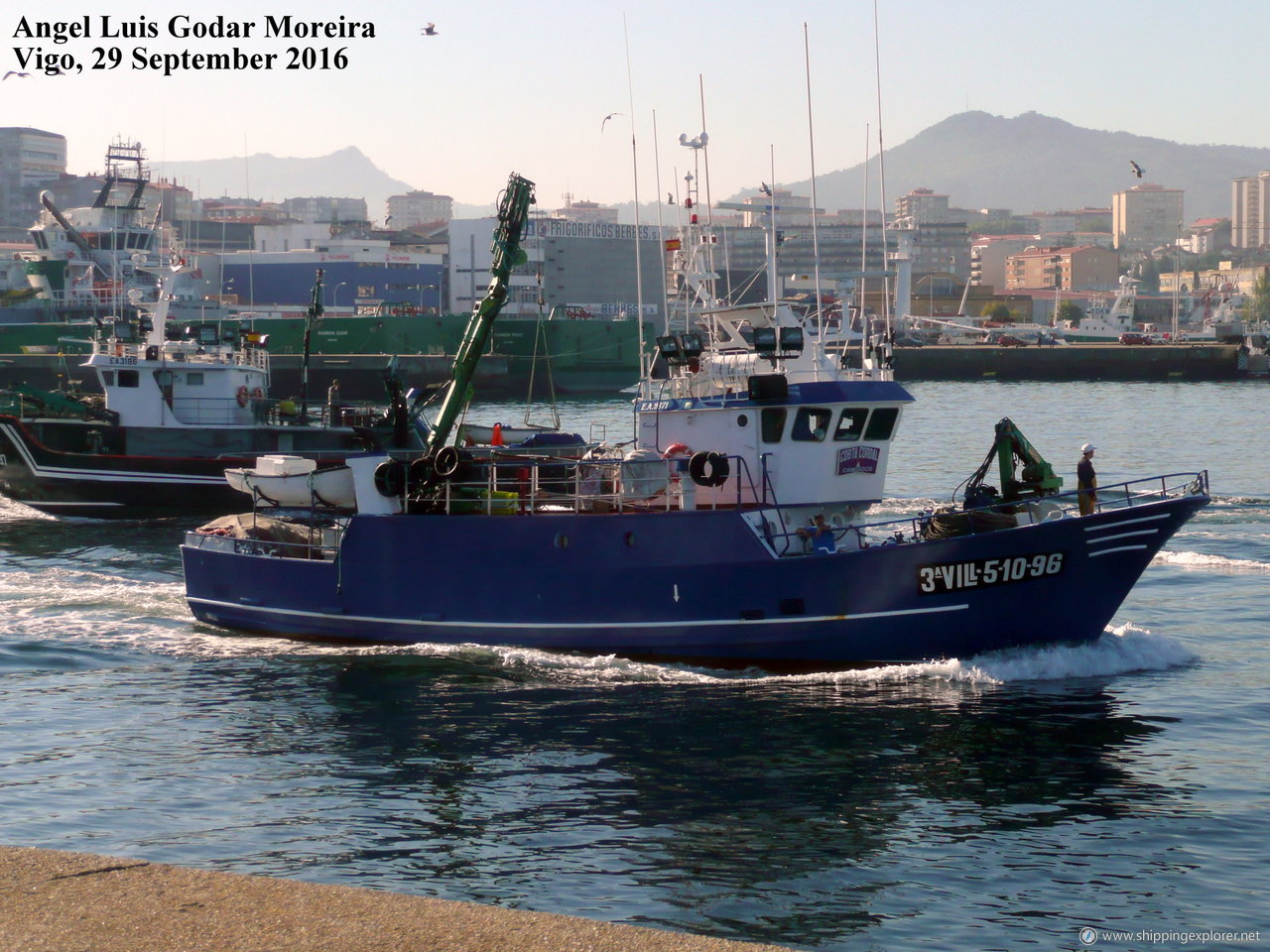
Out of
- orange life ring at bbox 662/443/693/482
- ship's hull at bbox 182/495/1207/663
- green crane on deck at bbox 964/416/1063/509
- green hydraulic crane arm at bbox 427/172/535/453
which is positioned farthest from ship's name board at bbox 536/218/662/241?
green crane on deck at bbox 964/416/1063/509

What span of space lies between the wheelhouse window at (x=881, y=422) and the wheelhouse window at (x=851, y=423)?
135mm

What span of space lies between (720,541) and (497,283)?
7.99m

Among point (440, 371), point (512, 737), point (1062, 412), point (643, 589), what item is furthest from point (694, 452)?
point (440, 371)

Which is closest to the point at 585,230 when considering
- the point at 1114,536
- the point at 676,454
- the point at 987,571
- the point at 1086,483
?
the point at 676,454

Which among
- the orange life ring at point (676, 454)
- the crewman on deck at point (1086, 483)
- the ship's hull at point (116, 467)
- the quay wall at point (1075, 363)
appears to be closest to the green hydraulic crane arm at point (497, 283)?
the orange life ring at point (676, 454)

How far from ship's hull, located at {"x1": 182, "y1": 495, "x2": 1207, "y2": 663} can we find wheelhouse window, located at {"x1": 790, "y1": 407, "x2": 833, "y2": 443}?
202 cm

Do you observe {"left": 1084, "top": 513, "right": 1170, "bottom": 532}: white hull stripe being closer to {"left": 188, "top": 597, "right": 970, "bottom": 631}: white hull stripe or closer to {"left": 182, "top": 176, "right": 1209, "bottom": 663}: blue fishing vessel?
{"left": 182, "top": 176, "right": 1209, "bottom": 663}: blue fishing vessel

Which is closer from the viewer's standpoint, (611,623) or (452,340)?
(611,623)

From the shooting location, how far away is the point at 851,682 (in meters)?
17.8

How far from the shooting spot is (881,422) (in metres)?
19.4

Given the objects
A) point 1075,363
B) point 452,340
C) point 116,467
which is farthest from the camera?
point 1075,363

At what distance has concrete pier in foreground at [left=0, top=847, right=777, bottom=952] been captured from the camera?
868 cm

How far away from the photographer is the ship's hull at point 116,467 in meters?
36.7

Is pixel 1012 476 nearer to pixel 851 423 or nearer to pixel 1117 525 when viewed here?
pixel 1117 525
